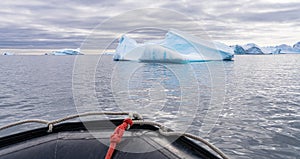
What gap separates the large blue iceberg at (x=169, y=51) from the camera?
69.9 ft

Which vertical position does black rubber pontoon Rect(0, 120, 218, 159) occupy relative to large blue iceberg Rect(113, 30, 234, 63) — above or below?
below

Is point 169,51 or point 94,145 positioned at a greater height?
point 169,51

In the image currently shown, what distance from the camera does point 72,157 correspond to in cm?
137

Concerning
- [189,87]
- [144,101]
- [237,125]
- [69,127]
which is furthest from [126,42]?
[69,127]

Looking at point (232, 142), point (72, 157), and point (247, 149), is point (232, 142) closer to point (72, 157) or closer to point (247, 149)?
point (247, 149)

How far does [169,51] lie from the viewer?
69.8ft

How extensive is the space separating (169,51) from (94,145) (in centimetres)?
2011

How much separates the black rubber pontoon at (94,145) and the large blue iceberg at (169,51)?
15475mm

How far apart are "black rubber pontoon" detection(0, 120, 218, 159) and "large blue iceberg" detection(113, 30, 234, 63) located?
1547 cm

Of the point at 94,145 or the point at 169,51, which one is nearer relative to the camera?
the point at 94,145

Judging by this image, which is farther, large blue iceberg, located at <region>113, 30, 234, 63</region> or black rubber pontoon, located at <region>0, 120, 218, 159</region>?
large blue iceberg, located at <region>113, 30, 234, 63</region>

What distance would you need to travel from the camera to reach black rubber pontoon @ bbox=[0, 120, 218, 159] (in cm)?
137

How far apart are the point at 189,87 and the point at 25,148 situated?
854 cm

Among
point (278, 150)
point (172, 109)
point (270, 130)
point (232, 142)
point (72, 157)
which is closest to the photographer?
point (72, 157)
